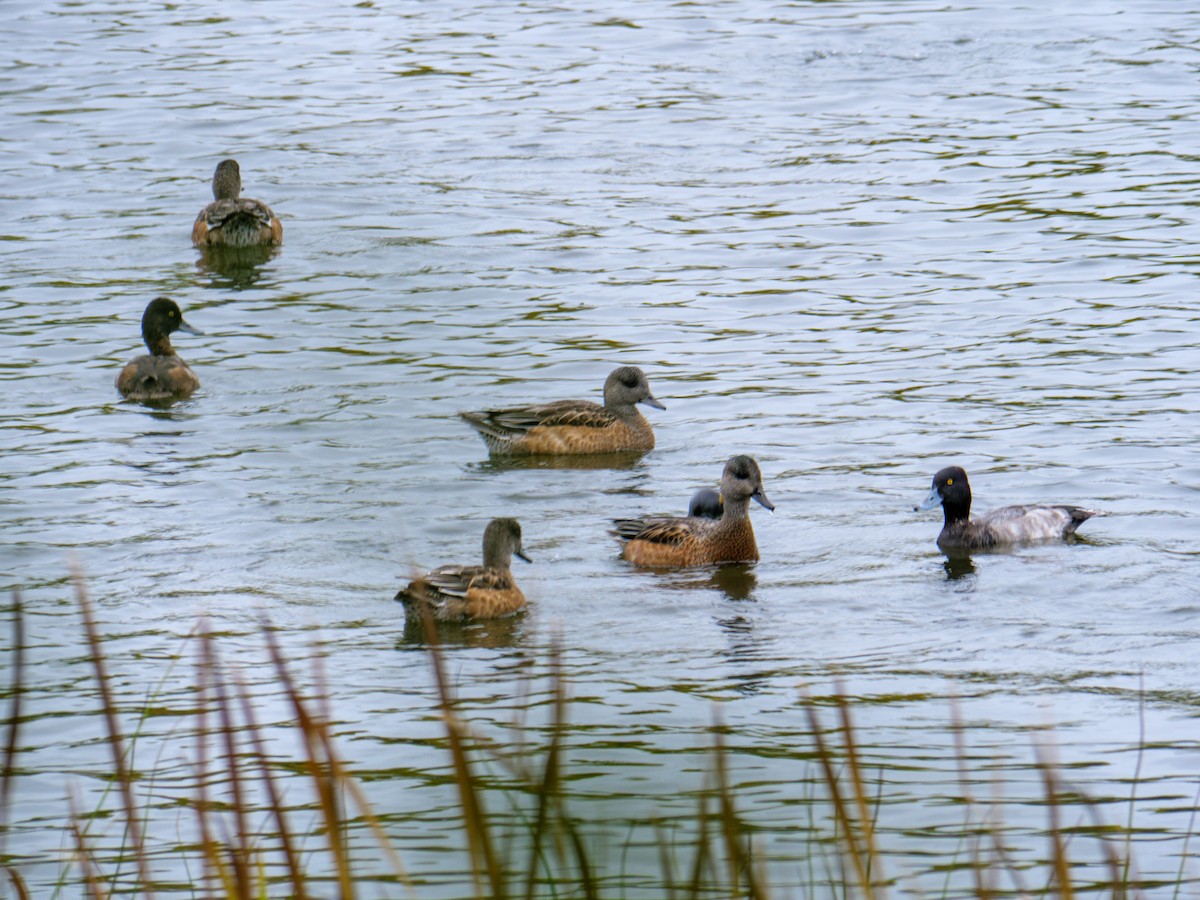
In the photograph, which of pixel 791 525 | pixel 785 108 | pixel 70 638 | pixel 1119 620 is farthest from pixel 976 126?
pixel 70 638

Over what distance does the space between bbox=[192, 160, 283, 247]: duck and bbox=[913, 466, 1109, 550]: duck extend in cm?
913

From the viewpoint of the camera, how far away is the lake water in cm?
805

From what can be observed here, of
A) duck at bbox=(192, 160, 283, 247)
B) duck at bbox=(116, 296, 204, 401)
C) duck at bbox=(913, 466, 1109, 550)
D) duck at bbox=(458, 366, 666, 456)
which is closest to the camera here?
duck at bbox=(913, 466, 1109, 550)

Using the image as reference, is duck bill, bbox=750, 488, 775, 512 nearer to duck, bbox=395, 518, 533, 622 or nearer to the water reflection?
duck, bbox=395, 518, 533, 622

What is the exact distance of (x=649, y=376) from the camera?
1502cm

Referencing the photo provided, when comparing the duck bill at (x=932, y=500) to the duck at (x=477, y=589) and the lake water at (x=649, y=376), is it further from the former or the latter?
the duck at (x=477, y=589)

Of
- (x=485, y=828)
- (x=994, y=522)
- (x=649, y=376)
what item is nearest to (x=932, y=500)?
(x=994, y=522)

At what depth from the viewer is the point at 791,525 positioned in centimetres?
1187

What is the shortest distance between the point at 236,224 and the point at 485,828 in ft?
53.2

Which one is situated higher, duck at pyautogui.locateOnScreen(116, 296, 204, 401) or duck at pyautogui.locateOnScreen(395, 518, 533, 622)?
duck at pyautogui.locateOnScreen(116, 296, 204, 401)

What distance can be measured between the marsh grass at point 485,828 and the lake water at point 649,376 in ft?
0.51

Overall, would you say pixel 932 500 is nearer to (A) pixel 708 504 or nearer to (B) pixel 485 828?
(A) pixel 708 504

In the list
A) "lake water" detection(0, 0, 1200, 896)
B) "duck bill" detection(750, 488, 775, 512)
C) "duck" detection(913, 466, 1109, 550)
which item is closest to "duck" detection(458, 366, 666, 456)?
"lake water" detection(0, 0, 1200, 896)

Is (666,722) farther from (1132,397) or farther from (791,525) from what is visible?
(1132,397)
